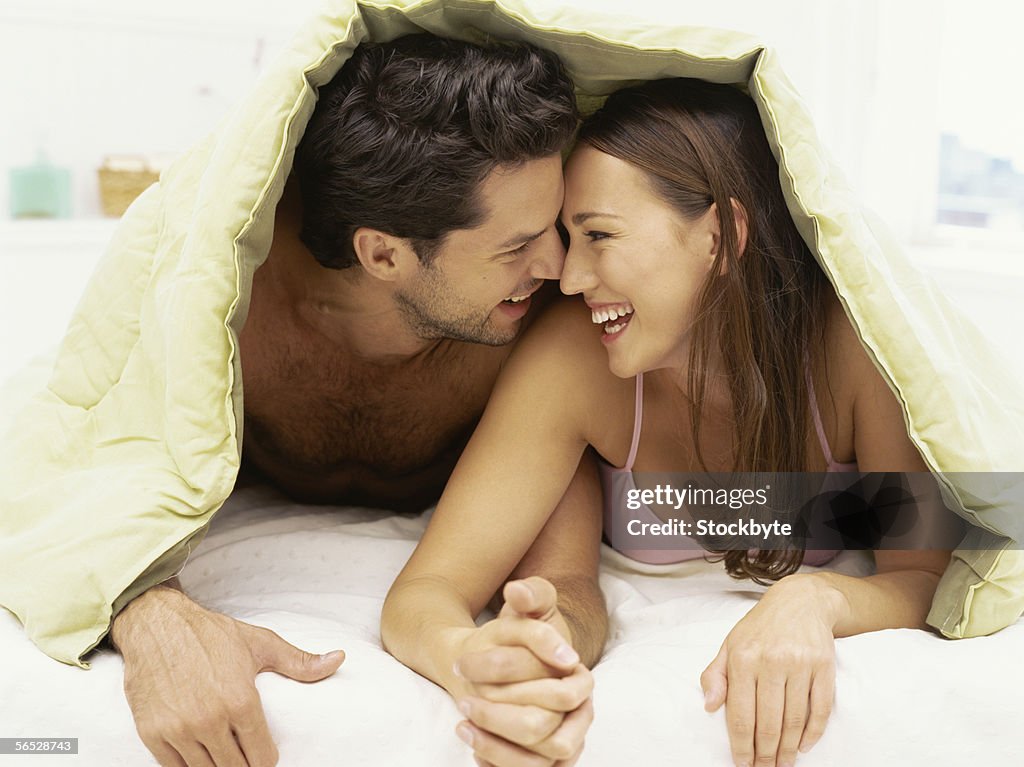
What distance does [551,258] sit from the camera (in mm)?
1344

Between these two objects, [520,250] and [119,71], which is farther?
[119,71]

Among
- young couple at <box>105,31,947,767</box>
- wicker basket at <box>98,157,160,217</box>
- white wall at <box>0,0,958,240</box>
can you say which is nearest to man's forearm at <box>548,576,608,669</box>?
young couple at <box>105,31,947,767</box>

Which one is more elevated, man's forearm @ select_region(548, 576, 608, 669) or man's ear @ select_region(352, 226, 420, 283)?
man's ear @ select_region(352, 226, 420, 283)

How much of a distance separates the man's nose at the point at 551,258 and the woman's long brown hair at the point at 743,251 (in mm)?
126

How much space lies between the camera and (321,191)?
4.46 feet

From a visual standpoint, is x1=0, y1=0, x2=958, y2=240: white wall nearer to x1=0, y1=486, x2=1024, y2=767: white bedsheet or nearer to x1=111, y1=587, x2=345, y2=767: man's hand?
x1=0, y1=486, x2=1024, y2=767: white bedsheet

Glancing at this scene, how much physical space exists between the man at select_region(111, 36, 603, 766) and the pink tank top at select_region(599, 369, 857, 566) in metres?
0.04

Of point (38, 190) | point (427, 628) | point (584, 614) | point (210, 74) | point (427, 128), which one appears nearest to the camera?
point (427, 628)

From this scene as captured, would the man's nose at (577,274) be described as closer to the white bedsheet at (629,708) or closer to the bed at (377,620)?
the bed at (377,620)

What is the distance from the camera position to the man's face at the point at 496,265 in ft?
4.28

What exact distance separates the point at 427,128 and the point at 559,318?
0.29m

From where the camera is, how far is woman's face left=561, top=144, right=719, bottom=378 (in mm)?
1259

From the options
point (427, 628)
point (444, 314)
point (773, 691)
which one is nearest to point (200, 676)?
point (427, 628)

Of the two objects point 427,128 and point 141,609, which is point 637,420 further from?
point 141,609
